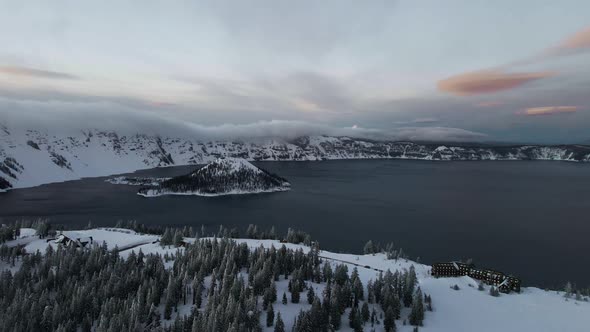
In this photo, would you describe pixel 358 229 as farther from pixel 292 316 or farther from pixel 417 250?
pixel 292 316

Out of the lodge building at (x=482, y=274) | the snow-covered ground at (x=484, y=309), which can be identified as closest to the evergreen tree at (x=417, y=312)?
the snow-covered ground at (x=484, y=309)

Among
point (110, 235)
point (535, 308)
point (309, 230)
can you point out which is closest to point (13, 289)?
point (110, 235)

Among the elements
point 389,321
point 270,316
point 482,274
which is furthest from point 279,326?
point 482,274

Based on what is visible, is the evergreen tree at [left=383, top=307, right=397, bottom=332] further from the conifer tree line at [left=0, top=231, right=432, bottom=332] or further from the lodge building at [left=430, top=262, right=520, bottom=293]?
the lodge building at [left=430, top=262, right=520, bottom=293]

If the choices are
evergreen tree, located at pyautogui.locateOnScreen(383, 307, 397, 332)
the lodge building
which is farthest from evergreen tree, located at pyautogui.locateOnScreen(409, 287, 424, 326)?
the lodge building

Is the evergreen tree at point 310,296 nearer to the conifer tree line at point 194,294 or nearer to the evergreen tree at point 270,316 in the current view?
the conifer tree line at point 194,294

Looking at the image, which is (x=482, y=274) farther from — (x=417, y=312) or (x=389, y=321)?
(x=389, y=321)
